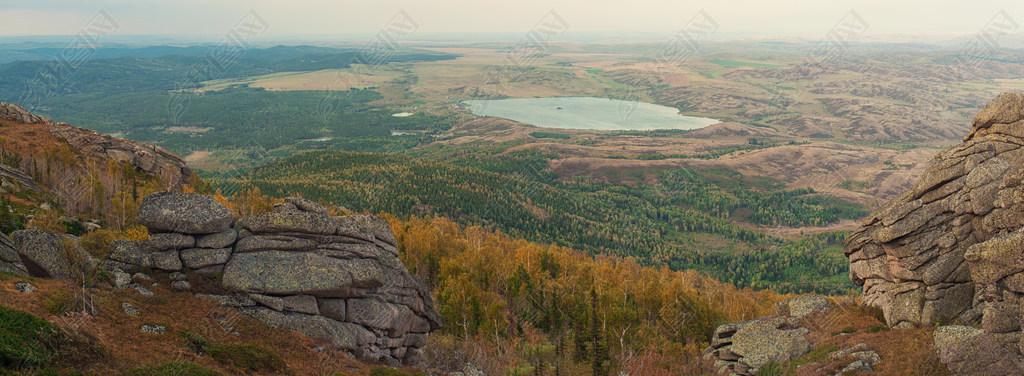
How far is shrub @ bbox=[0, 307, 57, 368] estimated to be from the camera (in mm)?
16047

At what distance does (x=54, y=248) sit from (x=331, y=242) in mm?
13639

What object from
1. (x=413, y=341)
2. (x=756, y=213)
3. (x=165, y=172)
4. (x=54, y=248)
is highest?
(x=54, y=248)

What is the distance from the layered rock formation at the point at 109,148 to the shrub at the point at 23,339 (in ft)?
163

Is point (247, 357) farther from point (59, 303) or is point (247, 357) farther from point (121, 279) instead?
point (121, 279)

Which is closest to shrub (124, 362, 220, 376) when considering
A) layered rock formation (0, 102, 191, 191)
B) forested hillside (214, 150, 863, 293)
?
layered rock formation (0, 102, 191, 191)

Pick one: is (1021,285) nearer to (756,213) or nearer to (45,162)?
(45,162)

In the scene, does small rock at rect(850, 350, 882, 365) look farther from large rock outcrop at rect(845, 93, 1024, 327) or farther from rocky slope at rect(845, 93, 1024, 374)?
large rock outcrop at rect(845, 93, 1024, 327)

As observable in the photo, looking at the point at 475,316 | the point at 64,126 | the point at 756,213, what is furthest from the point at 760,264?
the point at 64,126

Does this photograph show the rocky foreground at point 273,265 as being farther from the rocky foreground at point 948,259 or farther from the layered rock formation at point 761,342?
the rocky foreground at point 948,259

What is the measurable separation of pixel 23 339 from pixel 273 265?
40.7 ft

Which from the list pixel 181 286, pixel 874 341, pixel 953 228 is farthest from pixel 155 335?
pixel 953 228

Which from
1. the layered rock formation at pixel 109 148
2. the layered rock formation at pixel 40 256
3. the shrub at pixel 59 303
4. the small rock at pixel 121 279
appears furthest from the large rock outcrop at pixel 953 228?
the layered rock formation at pixel 109 148

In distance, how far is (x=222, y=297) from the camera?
90.0 ft

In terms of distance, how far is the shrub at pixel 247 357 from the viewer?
22.0 meters
